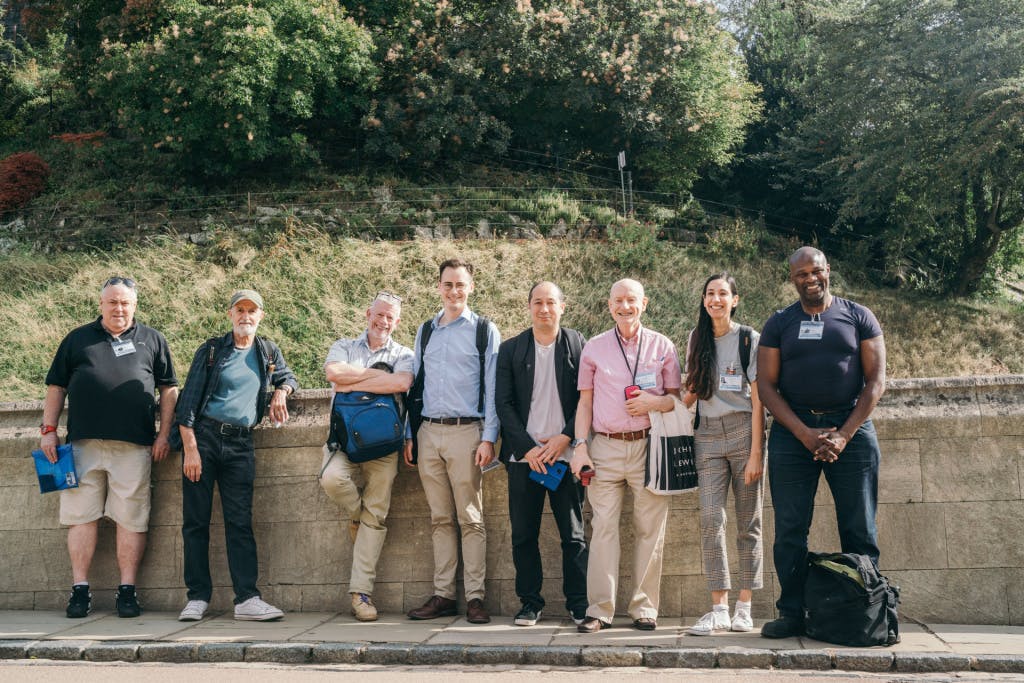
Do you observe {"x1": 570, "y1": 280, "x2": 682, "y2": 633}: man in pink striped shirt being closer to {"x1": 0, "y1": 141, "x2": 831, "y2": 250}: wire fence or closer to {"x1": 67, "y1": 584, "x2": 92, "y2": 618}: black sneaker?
{"x1": 67, "y1": 584, "x2": 92, "y2": 618}: black sneaker

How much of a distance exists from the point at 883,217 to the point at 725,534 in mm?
19980

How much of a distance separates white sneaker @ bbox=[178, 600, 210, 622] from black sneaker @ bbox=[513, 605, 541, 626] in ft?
7.11

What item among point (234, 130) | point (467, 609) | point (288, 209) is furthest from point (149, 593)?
point (234, 130)

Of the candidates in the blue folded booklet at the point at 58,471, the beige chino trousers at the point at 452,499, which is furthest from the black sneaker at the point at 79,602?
the beige chino trousers at the point at 452,499

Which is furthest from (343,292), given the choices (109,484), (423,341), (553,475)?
(553,475)

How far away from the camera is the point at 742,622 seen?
5426 millimetres

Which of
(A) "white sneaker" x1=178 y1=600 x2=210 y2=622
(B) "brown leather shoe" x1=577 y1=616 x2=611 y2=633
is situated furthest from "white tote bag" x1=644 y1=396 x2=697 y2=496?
(A) "white sneaker" x1=178 y1=600 x2=210 y2=622

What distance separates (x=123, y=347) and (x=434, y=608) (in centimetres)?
288

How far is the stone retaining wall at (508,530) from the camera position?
5836 millimetres

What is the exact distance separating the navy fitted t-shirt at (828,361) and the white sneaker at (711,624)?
1349 millimetres

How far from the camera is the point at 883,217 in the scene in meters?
23.3

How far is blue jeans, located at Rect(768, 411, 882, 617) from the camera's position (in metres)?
5.30

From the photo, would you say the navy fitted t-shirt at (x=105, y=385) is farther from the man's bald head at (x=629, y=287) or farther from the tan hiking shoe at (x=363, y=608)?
the man's bald head at (x=629, y=287)

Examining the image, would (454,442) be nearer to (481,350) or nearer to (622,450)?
(481,350)
